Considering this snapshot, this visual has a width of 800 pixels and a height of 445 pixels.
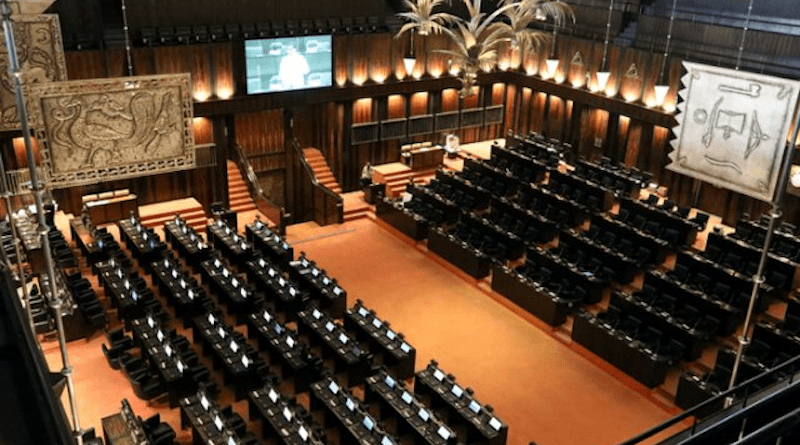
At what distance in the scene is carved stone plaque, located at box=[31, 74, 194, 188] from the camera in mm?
8805

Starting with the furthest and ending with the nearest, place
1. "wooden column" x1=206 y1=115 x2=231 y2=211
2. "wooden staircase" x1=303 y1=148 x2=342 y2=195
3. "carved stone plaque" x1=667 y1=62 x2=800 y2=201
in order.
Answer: "wooden staircase" x1=303 y1=148 x2=342 y2=195, "wooden column" x1=206 y1=115 x2=231 y2=211, "carved stone plaque" x1=667 y1=62 x2=800 y2=201

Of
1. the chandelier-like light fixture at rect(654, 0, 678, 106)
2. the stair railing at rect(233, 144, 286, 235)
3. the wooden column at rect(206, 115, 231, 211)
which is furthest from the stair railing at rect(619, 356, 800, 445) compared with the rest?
the wooden column at rect(206, 115, 231, 211)

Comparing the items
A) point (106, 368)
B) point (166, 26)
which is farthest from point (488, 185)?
point (106, 368)

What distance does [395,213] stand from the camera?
1761cm

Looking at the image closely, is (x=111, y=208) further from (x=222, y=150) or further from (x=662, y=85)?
(x=662, y=85)

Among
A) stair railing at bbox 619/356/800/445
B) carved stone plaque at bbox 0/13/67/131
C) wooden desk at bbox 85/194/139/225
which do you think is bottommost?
wooden desk at bbox 85/194/139/225

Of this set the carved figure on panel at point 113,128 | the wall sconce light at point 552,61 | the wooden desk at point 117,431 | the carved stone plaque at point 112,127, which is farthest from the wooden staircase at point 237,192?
the wooden desk at point 117,431

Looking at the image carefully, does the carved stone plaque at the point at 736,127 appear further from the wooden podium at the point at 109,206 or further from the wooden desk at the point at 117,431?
the wooden podium at the point at 109,206

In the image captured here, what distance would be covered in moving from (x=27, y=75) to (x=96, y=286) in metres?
6.14

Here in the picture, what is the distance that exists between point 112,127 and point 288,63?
Result: 9319mm

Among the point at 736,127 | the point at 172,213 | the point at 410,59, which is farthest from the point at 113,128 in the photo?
the point at 410,59

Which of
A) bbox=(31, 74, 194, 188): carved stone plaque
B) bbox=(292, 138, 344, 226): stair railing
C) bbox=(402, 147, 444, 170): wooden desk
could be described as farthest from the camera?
bbox=(402, 147, 444, 170): wooden desk

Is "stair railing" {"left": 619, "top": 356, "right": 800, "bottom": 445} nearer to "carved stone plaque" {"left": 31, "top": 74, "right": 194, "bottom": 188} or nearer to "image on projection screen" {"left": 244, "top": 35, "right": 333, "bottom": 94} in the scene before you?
"carved stone plaque" {"left": 31, "top": 74, "right": 194, "bottom": 188}

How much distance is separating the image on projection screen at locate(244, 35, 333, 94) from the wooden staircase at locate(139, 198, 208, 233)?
3312 millimetres
